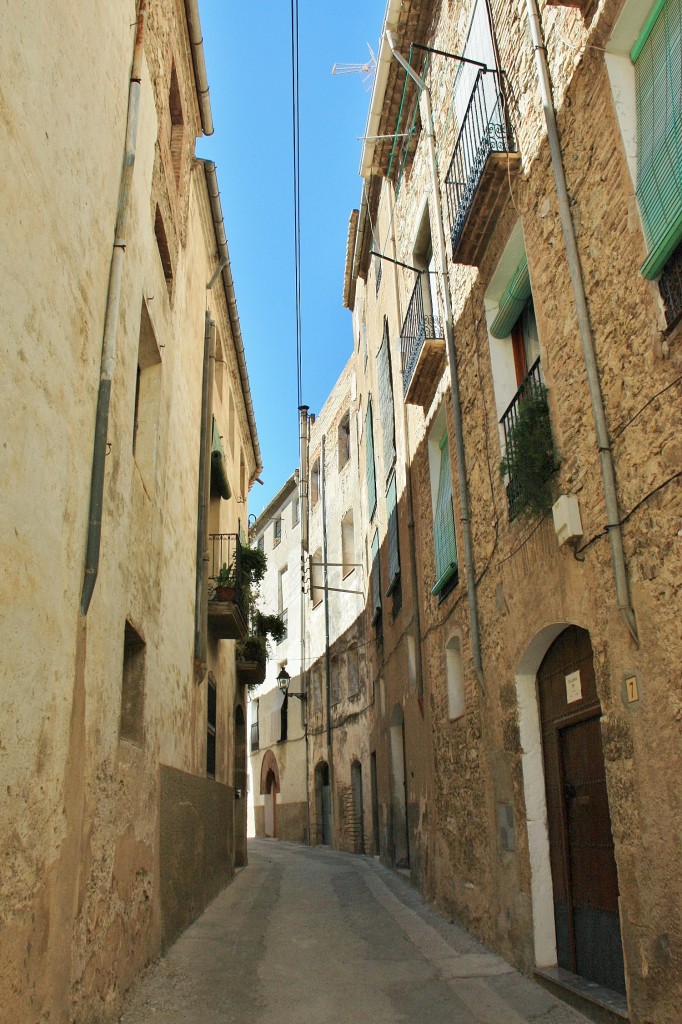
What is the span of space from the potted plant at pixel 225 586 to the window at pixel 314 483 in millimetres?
14377

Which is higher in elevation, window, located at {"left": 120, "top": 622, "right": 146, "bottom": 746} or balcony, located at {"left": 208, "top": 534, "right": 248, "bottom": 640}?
balcony, located at {"left": 208, "top": 534, "right": 248, "bottom": 640}

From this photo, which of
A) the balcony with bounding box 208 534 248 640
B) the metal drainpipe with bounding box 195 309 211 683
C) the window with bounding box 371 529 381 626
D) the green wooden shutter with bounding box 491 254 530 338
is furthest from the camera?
the window with bounding box 371 529 381 626

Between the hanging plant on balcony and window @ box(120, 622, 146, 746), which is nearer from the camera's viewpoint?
the hanging plant on balcony

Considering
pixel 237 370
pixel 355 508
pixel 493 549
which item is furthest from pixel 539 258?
pixel 355 508

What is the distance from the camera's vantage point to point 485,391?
7828mm

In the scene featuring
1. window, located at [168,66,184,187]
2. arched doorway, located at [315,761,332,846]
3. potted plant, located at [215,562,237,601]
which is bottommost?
arched doorway, located at [315,761,332,846]

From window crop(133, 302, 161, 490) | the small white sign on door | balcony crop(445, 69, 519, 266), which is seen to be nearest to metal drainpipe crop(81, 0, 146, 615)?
window crop(133, 302, 161, 490)

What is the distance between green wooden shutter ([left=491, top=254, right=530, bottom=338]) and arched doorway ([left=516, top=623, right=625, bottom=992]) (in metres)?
2.82

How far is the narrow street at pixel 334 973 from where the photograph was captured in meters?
5.60

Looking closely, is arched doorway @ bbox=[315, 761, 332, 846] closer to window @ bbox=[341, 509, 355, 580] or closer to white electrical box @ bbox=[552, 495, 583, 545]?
window @ bbox=[341, 509, 355, 580]

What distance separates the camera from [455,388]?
8648 millimetres

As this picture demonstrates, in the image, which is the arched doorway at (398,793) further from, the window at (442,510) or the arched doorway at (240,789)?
the window at (442,510)

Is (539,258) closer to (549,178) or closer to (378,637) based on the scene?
(549,178)

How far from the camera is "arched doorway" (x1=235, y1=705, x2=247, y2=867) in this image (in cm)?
1537
